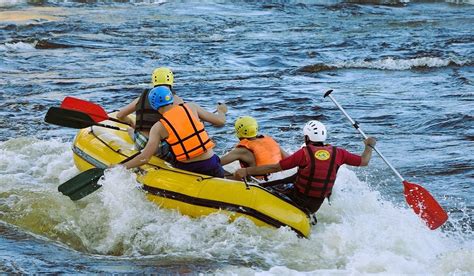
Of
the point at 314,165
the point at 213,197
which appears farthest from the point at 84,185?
the point at 314,165

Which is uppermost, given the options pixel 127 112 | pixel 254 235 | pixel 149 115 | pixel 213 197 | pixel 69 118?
pixel 149 115

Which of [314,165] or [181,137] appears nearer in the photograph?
[314,165]

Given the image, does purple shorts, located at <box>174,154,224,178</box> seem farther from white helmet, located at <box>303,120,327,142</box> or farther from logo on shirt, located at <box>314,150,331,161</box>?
logo on shirt, located at <box>314,150,331,161</box>

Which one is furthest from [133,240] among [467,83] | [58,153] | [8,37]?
[8,37]

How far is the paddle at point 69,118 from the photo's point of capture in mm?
10125

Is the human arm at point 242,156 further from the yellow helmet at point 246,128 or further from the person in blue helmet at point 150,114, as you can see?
the person in blue helmet at point 150,114

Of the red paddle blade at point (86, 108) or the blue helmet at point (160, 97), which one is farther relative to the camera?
the red paddle blade at point (86, 108)

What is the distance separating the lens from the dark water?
7828 millimetres

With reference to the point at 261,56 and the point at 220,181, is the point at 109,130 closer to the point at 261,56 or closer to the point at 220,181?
the point at 220,181

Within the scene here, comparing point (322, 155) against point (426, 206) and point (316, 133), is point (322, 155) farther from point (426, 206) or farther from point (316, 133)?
point (426, 206)

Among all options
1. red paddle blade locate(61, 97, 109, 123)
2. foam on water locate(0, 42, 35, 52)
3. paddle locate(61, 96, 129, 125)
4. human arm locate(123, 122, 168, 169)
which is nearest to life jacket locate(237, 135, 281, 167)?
human arm locate(123, 122, 168, 169)

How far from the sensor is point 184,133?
28.2ft

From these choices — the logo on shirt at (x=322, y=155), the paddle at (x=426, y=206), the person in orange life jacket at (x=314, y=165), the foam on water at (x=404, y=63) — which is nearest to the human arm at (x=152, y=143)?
the person in orange life jacket at (x=314, y=165)

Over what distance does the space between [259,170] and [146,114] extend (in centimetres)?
181
